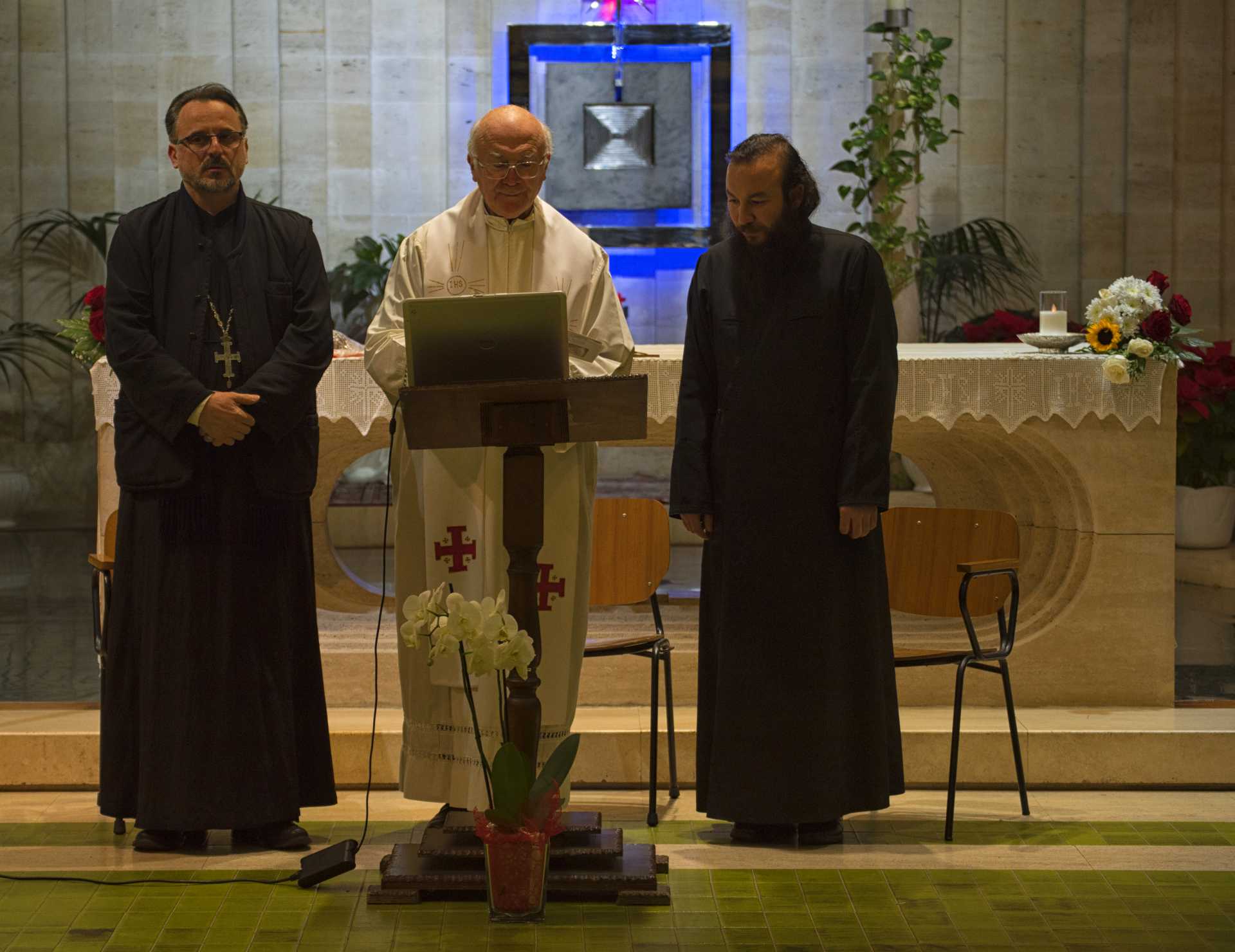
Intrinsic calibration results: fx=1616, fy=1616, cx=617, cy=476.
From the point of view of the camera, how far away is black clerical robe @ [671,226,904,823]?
4.77 metres

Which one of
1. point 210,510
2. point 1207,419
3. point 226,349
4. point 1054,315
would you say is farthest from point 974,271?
point 210,510

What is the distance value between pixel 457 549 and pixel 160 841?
4.11ft

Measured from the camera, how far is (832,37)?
463 inches

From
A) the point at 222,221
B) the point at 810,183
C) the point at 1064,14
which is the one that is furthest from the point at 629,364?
the point at 1064,14

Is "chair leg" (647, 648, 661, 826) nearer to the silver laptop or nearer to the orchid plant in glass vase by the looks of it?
the orchid plant in glass vase

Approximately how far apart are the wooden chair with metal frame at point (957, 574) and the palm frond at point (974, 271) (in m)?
5.64

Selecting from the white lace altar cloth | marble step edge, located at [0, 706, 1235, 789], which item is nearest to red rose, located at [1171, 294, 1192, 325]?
the white lace altar cloth

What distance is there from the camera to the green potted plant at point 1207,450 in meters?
9.64

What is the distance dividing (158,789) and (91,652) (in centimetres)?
317

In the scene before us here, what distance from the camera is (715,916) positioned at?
164 inches

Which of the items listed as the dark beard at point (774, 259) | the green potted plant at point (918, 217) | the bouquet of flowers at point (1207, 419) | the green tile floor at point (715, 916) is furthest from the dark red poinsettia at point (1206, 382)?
the green tile floor at point (715, 916)

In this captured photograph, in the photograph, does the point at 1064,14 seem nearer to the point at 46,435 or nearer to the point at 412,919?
the point at 46,435

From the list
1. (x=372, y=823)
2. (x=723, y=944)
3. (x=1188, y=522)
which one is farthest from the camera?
(x=1188, y=522)

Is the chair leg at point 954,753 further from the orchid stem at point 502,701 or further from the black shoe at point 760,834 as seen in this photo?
the orchid stem at point 502,701
